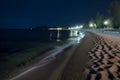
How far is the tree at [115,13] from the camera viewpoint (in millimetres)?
78875

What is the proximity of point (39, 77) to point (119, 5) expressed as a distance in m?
75.8

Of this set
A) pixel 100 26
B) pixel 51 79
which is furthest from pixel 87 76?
pixel 100 26

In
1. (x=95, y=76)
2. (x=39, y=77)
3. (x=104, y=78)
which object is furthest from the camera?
(x=39, y=77)

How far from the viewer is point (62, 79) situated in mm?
10766

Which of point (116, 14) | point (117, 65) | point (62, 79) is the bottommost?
point (62, 79)

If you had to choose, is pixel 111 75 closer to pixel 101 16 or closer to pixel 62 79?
pixel 62 79

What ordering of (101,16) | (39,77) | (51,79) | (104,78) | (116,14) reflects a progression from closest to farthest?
(104,78) → (51,79) → (39,77) → (116,14) → (101,16)

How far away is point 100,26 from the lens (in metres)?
118

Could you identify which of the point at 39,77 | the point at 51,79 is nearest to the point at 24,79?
the point at 39,77

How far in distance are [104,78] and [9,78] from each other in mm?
8116

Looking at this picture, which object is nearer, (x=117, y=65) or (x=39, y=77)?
(x=117, y=65)

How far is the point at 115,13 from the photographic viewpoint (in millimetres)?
82438

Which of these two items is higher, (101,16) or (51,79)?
(101,16)

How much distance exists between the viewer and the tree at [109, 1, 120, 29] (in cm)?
7888
